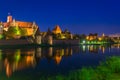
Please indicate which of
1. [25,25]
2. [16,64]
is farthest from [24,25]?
[16,64]

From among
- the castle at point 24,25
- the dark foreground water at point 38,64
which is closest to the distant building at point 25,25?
the castle at point 24,25

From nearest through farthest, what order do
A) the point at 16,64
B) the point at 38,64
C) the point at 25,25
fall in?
the point at 16,64
the point at 38,64
the point at 25,25

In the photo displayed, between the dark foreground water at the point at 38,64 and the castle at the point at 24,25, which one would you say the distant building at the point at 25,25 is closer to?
the castle at the point at 24,25

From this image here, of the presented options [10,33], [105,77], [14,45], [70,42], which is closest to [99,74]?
[105,77]

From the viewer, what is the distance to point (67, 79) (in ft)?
43.9

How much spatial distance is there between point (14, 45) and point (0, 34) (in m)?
5.26

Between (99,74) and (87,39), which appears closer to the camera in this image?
(99,74)

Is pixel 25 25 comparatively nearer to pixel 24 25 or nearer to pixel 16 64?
pixel 24 25

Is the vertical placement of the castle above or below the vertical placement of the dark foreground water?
above

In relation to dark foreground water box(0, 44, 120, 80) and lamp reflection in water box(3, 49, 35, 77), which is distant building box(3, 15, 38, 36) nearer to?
dark foreground water box(0, 44, 120, 80)

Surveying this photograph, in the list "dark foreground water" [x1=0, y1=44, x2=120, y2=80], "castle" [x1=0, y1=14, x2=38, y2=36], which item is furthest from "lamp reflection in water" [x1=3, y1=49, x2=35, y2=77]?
"castle" [x1=0, y1=14, x2=38, y2=36]

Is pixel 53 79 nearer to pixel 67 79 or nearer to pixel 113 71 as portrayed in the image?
pixel 67 79

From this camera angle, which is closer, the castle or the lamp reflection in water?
the lamp reflection in water

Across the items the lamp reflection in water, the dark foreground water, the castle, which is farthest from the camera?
the castle
